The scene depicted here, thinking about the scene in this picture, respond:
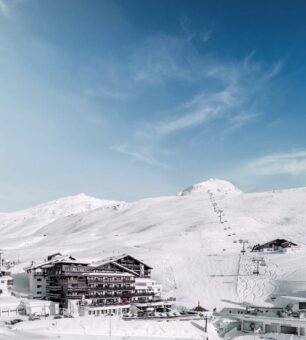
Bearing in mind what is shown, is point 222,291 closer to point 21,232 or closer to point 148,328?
point 148,328

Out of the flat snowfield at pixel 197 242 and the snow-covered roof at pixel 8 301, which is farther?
the flat snowfield at pixel 197 242

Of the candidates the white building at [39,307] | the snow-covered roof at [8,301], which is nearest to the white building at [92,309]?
the white building at [39,307]

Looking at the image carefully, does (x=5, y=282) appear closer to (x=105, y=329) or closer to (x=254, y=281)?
(x=105, y=329)

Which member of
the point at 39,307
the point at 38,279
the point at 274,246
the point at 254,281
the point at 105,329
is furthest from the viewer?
the point at 274,246

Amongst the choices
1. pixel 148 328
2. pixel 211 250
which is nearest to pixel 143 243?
pixel 211 250

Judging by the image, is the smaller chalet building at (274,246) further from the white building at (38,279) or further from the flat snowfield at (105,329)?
the white building at (38,279)

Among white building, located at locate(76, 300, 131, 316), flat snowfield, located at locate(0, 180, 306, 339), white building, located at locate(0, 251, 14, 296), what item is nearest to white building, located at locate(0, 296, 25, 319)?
white building, located at locate(0, 251, 14, 296)

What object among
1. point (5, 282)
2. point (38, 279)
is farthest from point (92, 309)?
point (5, 282)

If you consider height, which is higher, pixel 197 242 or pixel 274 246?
pixel 197 242
